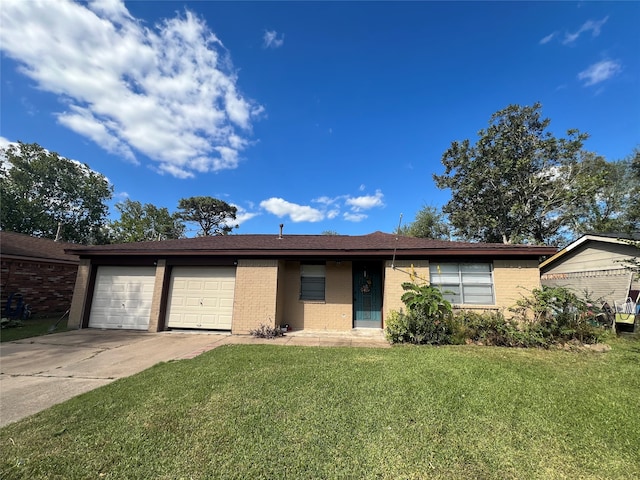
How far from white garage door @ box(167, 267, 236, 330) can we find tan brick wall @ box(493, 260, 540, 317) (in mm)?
8752

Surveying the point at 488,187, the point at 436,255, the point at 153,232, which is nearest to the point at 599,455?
the point at 436,255

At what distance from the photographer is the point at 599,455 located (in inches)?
106

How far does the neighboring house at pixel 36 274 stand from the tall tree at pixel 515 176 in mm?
26871

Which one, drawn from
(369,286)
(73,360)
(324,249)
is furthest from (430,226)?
(73,360)

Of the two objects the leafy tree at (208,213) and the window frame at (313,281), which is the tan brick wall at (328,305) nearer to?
the window frame at (313,281)

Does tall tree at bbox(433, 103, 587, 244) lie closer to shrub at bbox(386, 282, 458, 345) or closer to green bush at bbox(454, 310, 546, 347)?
green bush at bbox(454, 310, 546, 347)

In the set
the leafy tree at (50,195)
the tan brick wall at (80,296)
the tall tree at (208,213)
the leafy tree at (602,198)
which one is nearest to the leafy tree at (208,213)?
the tall tree at (208,213)

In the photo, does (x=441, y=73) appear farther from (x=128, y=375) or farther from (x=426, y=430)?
(x=128, y=375)

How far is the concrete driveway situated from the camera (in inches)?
167

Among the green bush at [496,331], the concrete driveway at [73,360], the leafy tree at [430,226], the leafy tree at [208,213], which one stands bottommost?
the concrete driveway at [73,360]

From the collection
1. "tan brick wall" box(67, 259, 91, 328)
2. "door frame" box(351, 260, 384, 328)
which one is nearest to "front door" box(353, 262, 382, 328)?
"door frame" box(351, 260, 384, 328)

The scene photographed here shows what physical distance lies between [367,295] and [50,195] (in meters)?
33.9

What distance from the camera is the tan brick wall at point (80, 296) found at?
977 cm

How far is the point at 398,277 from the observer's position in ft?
28.8
